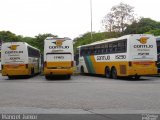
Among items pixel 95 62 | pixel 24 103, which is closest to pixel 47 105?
pixel 24 103

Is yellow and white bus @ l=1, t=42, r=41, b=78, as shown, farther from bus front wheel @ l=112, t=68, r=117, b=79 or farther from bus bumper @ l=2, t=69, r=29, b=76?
bus front wheel @ l=112, t=68, r=117, b=79

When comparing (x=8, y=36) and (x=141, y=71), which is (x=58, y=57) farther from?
(x=8, y=36)

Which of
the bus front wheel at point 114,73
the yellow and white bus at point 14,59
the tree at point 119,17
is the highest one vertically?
the tree at point 119,17

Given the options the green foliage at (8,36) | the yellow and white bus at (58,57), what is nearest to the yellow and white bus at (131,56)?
the yellow and white bus at (58,57)

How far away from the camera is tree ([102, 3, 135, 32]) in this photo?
6388cm

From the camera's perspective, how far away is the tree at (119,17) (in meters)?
63.9

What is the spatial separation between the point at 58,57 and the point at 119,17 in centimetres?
3627

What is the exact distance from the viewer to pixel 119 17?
64000mm

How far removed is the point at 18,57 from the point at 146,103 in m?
19.8

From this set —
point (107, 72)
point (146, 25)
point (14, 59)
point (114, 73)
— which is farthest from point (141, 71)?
point (146, 25)

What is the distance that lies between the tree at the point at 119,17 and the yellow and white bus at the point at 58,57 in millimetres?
34719

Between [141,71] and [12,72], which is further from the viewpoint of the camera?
[12,72]

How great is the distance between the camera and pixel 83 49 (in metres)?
39.5

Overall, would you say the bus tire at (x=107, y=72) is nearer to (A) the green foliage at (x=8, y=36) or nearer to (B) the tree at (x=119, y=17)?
(B) the tree at (x=119, y=17)
